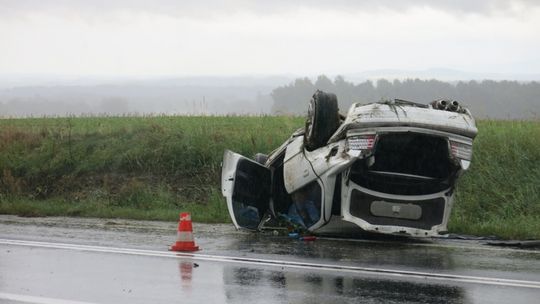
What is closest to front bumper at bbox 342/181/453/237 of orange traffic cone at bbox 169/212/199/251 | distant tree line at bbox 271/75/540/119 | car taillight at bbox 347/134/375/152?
car taillight at bbox 347/134/375/152

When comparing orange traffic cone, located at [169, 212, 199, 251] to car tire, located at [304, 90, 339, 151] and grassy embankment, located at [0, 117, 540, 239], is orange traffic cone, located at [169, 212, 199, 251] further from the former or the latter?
grassy embankment, located at [0, 117, 540, 239]

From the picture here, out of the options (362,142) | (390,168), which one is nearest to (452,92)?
(390,168)

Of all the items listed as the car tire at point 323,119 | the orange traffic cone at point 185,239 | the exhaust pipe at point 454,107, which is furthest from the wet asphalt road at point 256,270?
the exhaust pipe at point 454,107

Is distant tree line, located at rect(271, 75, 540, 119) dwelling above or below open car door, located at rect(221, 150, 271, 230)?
above

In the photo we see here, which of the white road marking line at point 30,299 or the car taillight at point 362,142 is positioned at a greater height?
the car taillight at point 362,142

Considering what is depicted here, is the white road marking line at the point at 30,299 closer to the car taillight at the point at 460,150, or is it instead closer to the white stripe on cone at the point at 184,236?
the white stripe on cone at the point at 184,236

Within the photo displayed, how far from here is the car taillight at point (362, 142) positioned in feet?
30.3

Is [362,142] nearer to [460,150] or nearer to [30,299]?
[460,150]

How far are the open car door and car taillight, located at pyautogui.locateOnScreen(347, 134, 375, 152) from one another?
7.07ft

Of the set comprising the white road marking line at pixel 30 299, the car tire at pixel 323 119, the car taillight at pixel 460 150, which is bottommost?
the white road marking line at pixel 30 299

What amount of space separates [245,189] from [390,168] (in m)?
2.11

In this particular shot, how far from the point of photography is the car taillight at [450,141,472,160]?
30.5ft

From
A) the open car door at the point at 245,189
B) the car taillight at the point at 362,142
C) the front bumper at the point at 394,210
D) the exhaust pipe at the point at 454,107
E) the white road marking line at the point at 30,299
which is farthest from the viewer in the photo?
the open car door at the point at 245,189

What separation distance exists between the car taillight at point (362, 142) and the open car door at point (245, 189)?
2.15m
